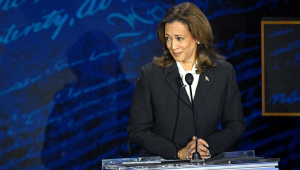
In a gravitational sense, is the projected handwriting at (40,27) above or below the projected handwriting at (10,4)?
below

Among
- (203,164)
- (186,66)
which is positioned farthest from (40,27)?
(203,164)

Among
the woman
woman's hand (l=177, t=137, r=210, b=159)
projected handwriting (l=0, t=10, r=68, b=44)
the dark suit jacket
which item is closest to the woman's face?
the woman

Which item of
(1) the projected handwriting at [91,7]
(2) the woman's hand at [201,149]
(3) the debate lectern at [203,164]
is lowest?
(3) the debate lectern at [203,164]

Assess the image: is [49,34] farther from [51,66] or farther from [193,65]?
[193,65]

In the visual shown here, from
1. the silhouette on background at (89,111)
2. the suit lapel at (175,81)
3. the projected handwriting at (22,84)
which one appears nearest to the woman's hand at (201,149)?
the suit lapel at (175,81)

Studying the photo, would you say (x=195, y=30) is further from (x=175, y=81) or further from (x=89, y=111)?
(x=89, y=111)

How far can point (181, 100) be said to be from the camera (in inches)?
92.7

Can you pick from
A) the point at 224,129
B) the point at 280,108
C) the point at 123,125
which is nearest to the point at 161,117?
the point at 224,129

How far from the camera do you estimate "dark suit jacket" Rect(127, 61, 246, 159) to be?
2338mm

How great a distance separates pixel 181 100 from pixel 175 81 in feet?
0.37

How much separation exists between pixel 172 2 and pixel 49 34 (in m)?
1.10

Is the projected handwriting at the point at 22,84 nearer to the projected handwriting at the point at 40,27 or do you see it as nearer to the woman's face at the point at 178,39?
the projected handwriting at the point at 40,27

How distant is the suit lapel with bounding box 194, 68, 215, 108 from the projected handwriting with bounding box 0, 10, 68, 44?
1.81 m

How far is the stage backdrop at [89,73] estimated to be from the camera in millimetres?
3799
